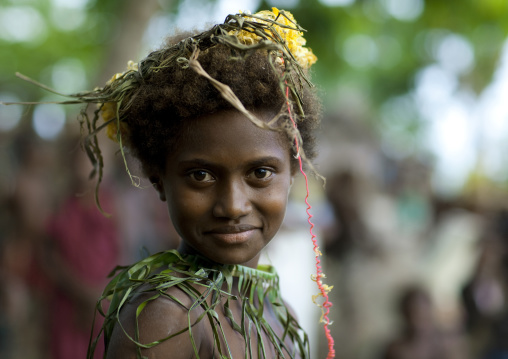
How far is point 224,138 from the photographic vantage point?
6.07 ft

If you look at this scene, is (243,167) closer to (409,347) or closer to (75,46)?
(409,347)

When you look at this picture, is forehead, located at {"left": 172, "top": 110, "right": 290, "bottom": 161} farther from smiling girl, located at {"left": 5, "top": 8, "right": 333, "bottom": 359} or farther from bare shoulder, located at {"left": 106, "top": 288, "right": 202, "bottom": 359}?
bare shoulder, located at {"left": 106, "top": 288, "right": 202, "bottom": 359}

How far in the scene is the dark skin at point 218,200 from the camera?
1786mm

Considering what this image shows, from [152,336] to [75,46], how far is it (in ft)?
49.7

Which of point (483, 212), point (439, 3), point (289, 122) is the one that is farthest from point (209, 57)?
point (439, 3)

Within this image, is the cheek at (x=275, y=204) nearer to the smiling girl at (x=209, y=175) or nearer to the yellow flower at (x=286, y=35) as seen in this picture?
the smiling girl at (x=209, y=175)

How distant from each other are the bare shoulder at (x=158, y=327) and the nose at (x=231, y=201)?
29 centimetres

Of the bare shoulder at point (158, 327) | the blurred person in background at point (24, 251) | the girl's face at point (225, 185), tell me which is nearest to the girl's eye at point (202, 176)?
the girl's face at point (225, 185)

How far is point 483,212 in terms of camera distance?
8.03 metres

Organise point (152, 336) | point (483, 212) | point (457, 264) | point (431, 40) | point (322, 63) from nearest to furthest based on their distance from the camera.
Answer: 1. point (152, 336)
2. point (457, 264)
3. point (483, 212)
4. point (322, 63)
5. point (431, 40)

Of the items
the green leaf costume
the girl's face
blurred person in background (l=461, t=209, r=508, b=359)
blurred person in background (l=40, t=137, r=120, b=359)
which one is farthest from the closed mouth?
blurred person in background (l=461, t=209, r=508, b=359)

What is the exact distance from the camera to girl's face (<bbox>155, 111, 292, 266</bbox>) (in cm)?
185

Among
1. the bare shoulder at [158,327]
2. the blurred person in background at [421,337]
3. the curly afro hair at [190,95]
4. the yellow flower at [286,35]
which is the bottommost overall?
the blurred person in background at [421,337]

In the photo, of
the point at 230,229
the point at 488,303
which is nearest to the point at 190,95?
the point at 230,229
